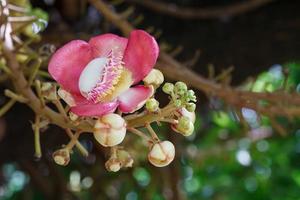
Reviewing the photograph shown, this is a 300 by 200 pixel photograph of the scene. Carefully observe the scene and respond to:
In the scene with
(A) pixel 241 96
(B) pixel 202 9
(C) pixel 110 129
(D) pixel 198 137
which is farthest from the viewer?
(D) pixel 198 137

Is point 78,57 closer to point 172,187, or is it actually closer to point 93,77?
point 93,77

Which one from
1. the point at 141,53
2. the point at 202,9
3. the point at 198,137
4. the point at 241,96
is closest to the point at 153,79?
the point at 141,53

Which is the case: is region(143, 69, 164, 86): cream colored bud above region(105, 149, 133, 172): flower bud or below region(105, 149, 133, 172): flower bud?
above

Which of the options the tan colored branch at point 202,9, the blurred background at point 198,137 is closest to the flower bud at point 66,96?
the blurred background at point 198,137

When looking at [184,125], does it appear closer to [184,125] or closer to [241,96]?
[184,125]

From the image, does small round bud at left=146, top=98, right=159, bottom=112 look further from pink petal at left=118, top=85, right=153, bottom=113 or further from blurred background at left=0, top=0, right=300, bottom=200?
blurred background at left=0, top=0, right=300, bottom=200

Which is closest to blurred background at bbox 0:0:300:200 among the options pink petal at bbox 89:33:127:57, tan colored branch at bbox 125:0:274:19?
tan colored branch at bbox 125:0:274:19

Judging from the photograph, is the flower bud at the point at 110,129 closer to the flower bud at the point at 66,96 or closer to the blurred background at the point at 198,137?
the flower bud at the point at 66,96
